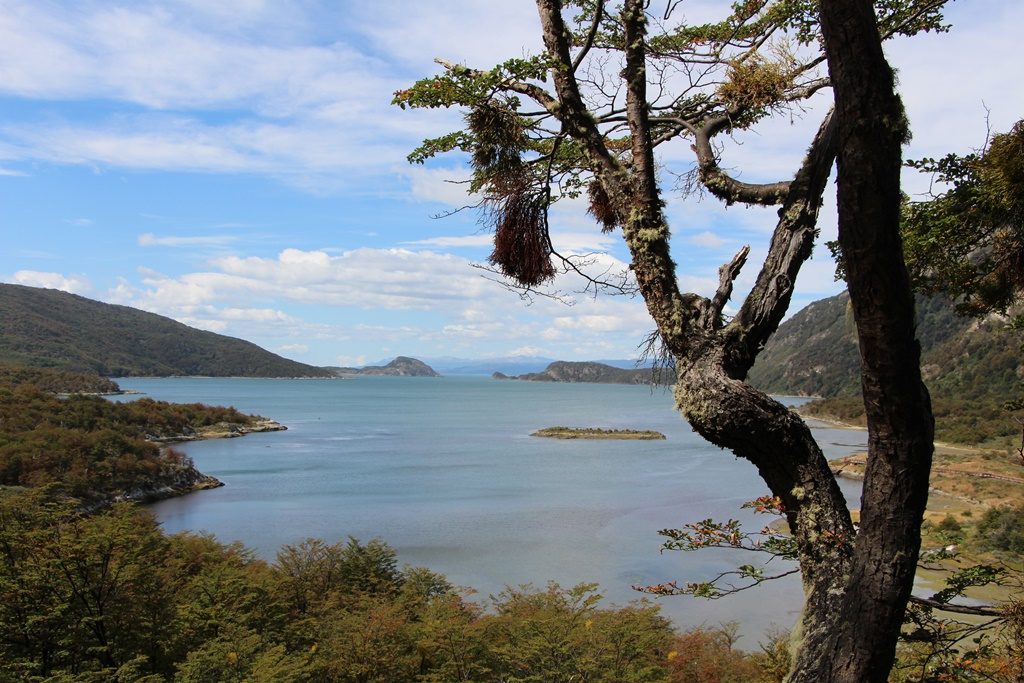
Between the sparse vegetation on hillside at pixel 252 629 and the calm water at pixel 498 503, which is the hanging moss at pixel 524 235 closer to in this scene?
the sparse vegetation on hillside at pixel 252 629

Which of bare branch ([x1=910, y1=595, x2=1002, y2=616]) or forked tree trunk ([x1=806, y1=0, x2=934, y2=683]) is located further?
bare branch ([x1=910, y1=595, x2=1002, y2=616])

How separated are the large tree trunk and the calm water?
18.0 meters

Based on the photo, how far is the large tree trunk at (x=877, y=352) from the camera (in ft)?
5.10

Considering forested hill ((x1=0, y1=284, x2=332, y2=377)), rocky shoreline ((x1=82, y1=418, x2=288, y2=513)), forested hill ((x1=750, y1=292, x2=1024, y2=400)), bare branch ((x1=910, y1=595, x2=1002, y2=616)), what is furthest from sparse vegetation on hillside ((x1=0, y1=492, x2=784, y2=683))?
forested hill ((x1=0, y1=284, x2=332, y2=377))

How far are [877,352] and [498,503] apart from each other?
3587cm

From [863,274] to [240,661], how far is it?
991 centimetres

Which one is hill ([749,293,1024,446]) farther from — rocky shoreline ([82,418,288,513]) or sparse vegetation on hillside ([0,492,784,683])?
rocky shoreline ([82,418,288,513])

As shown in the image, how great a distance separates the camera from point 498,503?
36.6m

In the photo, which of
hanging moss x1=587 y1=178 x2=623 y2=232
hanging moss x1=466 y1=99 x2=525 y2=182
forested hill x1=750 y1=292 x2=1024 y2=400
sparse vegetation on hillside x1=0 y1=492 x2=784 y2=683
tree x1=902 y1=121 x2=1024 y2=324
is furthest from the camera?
forested hill x1=750 y1=292 x2=1024 y2=400

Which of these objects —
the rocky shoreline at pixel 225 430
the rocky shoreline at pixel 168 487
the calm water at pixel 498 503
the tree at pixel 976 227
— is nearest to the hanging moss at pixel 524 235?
the tree at pixel 976 227

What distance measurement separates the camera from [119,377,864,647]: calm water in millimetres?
24078

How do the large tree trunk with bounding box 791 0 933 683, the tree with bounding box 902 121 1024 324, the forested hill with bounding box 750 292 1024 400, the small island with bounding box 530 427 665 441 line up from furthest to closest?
the small island with bounding box 530 427 665 441 < the forested hill with bounding box 750 292 1024 400 < the tree with bounding box 902 121 1024 324 < the large tree trunk with bounding box 791 0 933 683

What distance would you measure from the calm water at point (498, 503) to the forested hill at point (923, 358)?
8348mm

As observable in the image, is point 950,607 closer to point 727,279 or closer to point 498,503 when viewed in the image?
point 727,279
